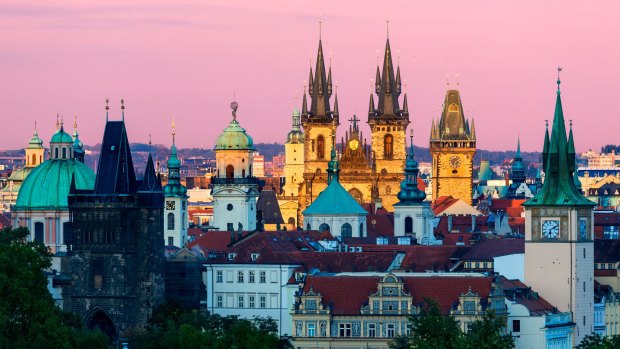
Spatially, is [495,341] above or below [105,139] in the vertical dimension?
below

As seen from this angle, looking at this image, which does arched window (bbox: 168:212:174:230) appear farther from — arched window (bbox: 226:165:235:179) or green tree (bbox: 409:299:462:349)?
green tree (bbox: 409:299:462:349)

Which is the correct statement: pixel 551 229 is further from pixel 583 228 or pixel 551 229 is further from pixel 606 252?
pixel 606 252

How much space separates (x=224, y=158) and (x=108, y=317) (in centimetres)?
4942

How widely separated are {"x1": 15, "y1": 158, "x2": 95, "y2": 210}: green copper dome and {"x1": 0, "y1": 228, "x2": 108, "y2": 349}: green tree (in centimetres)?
4492

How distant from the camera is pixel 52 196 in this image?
155 m

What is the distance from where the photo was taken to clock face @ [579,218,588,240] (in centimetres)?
13100

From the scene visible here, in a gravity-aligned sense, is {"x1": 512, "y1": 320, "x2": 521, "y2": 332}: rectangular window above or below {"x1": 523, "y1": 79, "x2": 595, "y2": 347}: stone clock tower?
below

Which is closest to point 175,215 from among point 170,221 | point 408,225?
point 170,221

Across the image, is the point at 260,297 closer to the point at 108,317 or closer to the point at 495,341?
the point at 108,317

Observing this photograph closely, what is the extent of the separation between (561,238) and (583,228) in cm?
134

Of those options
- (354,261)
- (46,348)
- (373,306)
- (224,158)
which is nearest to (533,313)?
(373,306)

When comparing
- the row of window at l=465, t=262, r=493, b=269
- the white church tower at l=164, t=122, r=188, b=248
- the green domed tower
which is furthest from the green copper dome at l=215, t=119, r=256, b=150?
the row of window at l=465, t=262, r=493, b=269

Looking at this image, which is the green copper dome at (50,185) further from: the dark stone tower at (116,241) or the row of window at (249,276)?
the row of window at (249,276)

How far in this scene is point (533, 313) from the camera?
406 ft
